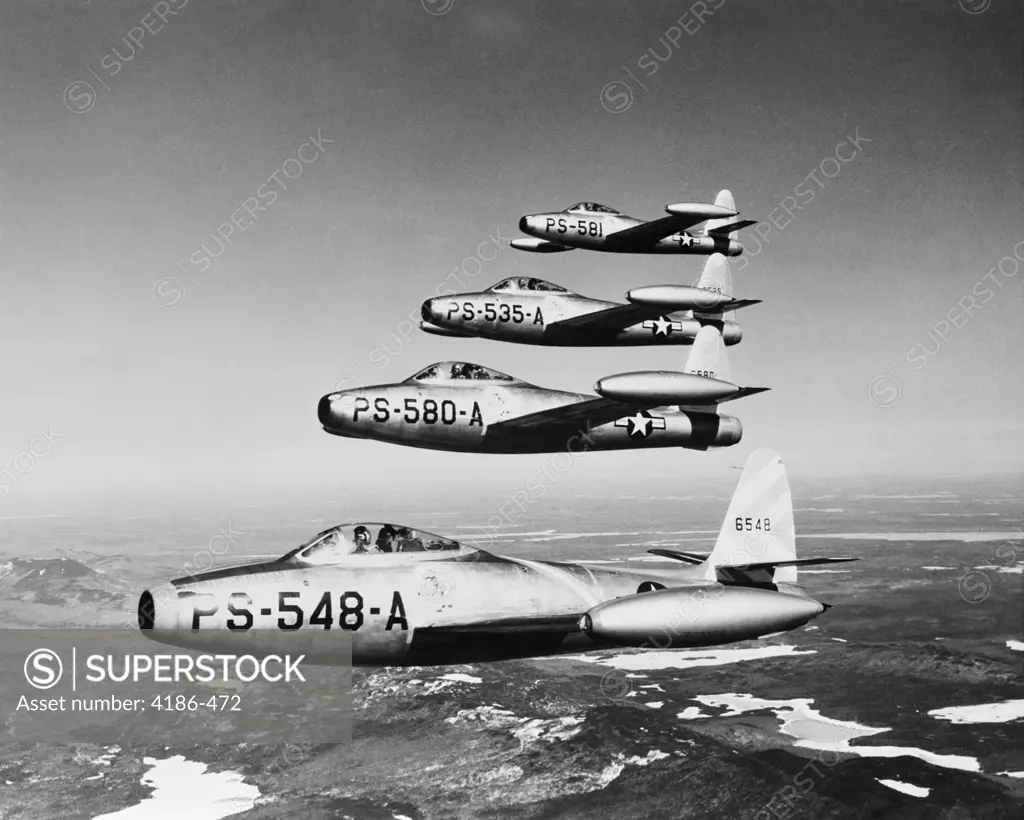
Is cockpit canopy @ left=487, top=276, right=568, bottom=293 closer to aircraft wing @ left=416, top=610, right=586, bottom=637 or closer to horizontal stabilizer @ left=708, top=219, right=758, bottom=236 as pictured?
horizontal stabilizer @ left=708, top=219, right=758, bottom=236

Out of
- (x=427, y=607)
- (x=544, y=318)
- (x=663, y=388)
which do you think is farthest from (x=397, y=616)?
(x=544, y=318)

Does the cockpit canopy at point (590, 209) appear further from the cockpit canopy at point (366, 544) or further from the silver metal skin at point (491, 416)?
the cockpit canopy at point (366, 544)

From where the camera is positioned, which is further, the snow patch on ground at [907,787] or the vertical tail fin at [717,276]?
the snow patch on ground at [907,787]

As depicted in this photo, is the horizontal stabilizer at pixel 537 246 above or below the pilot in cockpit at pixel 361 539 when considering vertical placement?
above

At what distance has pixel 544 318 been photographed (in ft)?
48.7

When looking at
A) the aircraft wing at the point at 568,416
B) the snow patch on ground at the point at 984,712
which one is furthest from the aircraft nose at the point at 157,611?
the snow patch on ground at the point at 984,712

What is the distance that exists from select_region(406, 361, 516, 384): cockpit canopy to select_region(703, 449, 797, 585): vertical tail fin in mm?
3918

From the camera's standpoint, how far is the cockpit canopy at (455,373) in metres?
13.8

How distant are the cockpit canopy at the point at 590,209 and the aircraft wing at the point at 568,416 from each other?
3575 mm

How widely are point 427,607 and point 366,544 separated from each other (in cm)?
113

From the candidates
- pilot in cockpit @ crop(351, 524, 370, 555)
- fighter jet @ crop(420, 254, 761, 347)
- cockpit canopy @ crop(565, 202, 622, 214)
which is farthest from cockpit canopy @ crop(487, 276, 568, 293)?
pilot in cockpit @ crop(351, 524, 370, 555)

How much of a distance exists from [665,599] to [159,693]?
89.8 metres

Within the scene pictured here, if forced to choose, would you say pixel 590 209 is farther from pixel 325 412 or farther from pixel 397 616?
pixel 397 616

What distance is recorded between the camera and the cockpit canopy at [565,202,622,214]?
15438 mm
